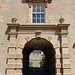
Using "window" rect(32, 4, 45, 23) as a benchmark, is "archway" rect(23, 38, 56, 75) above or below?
below

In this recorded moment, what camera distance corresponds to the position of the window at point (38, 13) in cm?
1083

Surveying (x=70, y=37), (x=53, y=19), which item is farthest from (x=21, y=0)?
(x=70, y=37)

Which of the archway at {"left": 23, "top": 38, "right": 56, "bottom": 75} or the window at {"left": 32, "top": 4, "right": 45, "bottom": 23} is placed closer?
the window at {"left": 32, "top": 4, "right": 45, "bottom": 23}

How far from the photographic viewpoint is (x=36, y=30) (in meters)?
10.3

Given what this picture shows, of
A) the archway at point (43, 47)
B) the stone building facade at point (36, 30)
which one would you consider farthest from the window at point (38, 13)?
the archway at point (43, 47)

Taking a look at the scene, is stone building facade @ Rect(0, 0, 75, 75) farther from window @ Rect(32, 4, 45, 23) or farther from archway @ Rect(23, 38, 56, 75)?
archway @ Rect(23, 38, 56, 75)

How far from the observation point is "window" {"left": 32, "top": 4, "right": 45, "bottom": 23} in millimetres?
10828

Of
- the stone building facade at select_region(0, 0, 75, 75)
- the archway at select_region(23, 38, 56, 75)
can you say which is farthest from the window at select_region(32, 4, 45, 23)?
the archway at select_region(23, 38, 56, 75)

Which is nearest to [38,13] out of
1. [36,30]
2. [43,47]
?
[36,30]

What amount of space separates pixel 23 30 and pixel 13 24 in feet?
3.10

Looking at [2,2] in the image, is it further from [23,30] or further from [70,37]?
[70,37]

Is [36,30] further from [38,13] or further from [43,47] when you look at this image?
[43,47]

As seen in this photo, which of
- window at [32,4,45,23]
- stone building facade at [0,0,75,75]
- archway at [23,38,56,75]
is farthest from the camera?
archway at [23,38,56,75]

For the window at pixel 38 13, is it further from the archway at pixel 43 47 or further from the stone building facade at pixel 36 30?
the archway at pixel 43 47
